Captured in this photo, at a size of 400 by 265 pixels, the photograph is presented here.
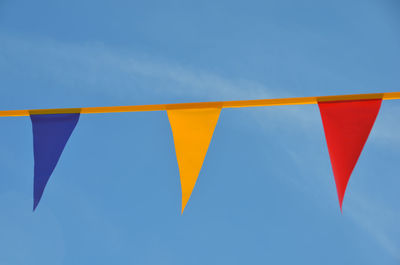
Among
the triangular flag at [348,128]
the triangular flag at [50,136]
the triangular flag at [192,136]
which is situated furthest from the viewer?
the triangular flag at [50,136]

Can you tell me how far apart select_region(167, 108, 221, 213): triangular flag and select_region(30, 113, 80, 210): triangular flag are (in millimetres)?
702

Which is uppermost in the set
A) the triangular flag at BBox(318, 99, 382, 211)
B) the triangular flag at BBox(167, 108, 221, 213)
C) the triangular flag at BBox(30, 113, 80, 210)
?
the triangular flag at BBox(318, 99, 382, 211)

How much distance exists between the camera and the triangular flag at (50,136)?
104 inches

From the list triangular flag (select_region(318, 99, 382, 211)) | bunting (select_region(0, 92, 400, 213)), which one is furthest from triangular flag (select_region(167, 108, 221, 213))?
triangular flag (select_region(318, 99, 382, 211))

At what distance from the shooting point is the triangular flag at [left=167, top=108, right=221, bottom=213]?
2.51 meters

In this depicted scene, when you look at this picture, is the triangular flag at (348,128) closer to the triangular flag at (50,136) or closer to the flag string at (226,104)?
the flag string at (226,104)

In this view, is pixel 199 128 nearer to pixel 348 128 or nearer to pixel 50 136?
pixel 348 128

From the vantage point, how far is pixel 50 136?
2678mm

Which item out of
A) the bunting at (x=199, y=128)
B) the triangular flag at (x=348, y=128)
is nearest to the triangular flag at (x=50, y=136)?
the bunting at (x=199, y=128)

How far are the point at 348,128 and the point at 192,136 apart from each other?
93cm

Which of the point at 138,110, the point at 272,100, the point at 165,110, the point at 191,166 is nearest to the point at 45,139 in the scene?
the point at 138,110

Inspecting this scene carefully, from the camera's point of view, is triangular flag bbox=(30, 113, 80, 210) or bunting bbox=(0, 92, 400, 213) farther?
triangular flag bbox=(30, 113, 80, 210)

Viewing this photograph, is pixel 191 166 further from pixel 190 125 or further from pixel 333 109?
pixel 333 109

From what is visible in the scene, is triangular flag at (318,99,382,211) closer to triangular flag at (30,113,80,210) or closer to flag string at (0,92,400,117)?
flag string at (0,92,400,117)
